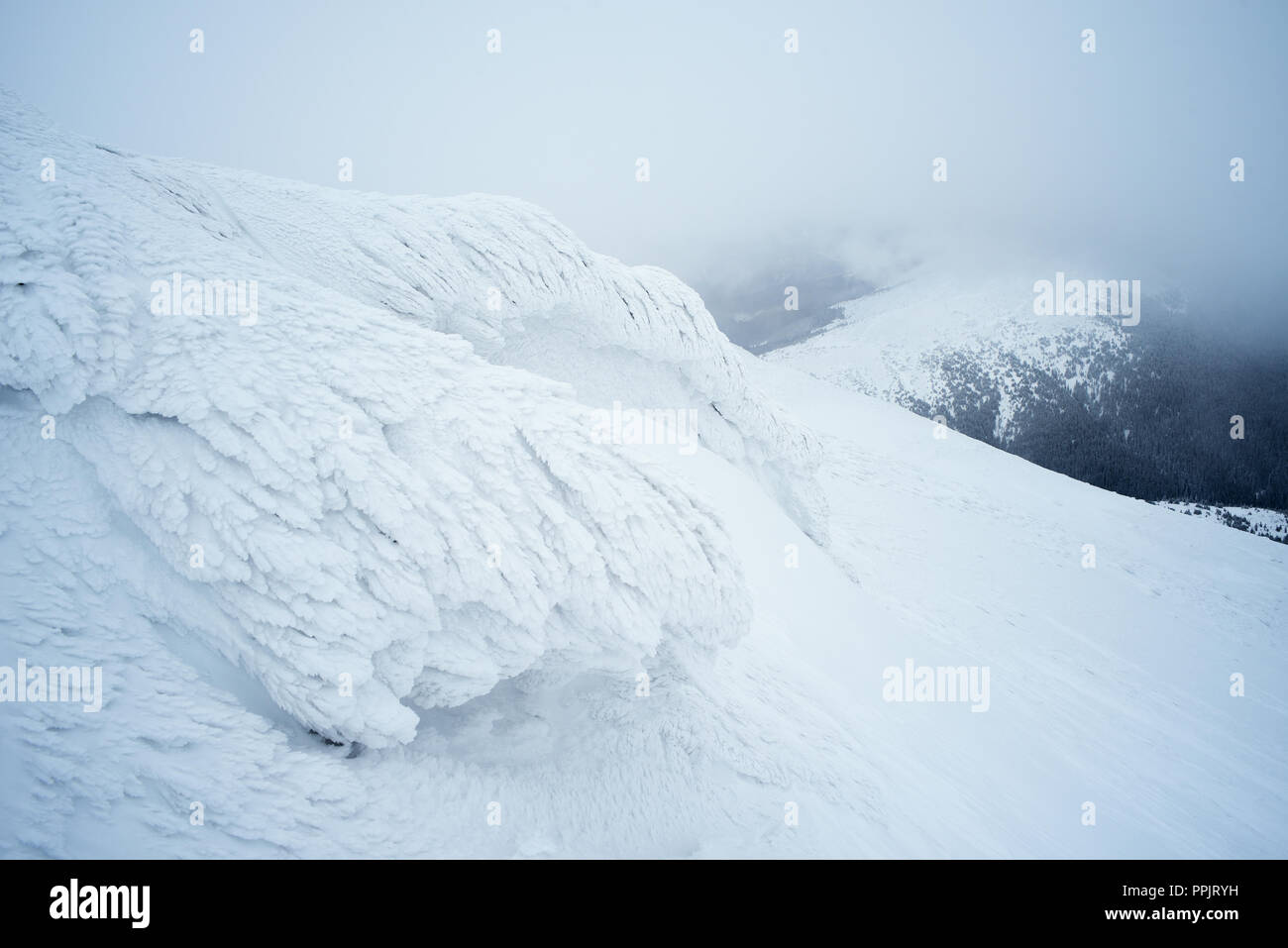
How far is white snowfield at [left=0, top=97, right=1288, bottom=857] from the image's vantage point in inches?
152

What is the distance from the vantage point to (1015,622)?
18734mm

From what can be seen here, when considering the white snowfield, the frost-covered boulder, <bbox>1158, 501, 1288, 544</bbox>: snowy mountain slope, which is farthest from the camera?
<bbox>1158, 501, 1288, 544</bbox>: snowy mountain slope

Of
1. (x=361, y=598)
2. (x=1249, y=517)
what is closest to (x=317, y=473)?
(x=361, y=598)

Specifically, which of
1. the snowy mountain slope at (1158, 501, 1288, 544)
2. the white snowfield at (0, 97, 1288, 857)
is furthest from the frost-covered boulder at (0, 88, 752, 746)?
the snowy mountain slope at (1158, 501, 1288, 544)

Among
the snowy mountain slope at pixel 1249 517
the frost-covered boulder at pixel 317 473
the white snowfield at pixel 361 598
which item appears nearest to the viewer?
the white snowfield at pixel 361 598

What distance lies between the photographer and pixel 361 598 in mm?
4480

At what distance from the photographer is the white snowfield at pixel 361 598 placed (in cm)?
385

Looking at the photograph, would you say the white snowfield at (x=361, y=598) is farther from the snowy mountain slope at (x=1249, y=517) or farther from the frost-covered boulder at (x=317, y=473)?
the snowy mountain slope at (x=1249, y=517)

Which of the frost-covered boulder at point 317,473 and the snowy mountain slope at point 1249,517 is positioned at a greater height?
the frost-covered boulder at point 317,473

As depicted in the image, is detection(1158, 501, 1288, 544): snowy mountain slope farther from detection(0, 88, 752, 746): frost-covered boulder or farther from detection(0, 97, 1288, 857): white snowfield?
detection(0, 88, 752, 746): frost-covered boulder

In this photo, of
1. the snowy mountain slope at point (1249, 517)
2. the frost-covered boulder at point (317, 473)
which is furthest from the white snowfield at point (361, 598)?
the snowy mountain slope at point (1249, 517)

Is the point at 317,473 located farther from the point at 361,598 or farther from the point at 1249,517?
the point at 1249,517

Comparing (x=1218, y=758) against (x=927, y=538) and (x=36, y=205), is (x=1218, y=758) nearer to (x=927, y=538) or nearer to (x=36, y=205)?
(x=927, y=538)
